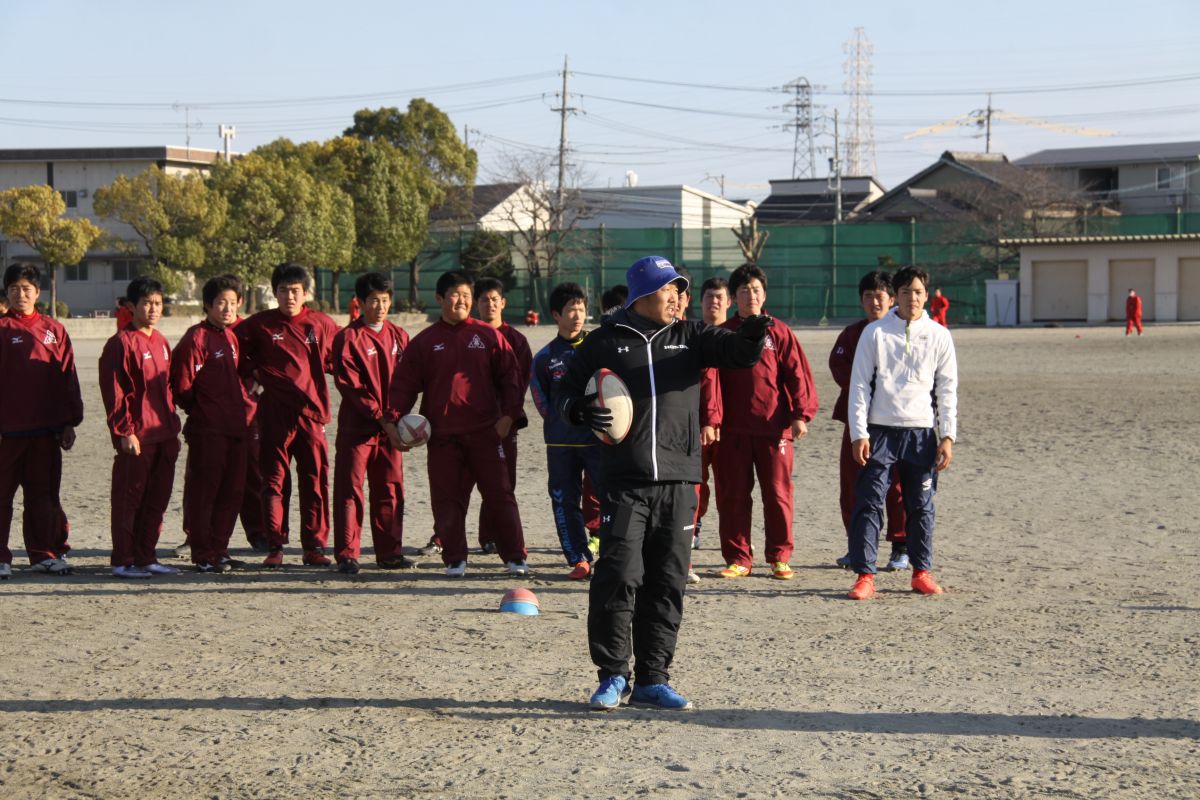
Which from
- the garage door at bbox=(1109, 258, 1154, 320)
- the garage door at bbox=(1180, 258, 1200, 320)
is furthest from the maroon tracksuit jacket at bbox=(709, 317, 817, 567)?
the garage door at bbox=(1180, 258, 1200, 320)

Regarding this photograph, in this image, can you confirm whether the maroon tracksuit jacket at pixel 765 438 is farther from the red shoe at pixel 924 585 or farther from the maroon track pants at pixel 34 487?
the maroon track pants at pixel 34 487

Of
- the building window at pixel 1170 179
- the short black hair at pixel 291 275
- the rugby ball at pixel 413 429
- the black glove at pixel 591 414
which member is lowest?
the rugby ball at pixel 413 429

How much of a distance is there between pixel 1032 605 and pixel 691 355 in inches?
113

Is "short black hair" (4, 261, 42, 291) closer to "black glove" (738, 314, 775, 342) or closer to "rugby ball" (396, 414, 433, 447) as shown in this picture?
"rugby ball" (396, 414, 433, 447)

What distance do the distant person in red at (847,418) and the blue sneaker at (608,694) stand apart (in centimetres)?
351

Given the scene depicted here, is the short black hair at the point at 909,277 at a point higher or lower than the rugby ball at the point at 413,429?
higher

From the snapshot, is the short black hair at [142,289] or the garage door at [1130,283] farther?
the garage door at [1130,283]

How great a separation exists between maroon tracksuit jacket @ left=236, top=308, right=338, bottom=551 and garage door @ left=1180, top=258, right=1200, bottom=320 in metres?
50.5

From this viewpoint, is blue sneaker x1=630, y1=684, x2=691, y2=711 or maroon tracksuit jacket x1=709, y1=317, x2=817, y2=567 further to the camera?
maroon tracksuit jacket x1=709, y1=317, x2=817, y2=567

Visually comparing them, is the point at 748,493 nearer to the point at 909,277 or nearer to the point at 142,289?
the point at 909,277

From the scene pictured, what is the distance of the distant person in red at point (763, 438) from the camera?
342 inches

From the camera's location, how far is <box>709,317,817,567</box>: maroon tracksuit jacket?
28.5ft

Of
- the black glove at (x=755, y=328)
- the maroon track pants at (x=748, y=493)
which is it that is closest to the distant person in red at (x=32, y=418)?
the maroon track pants at (x=748, y=493)

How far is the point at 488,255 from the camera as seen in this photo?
210 feet
